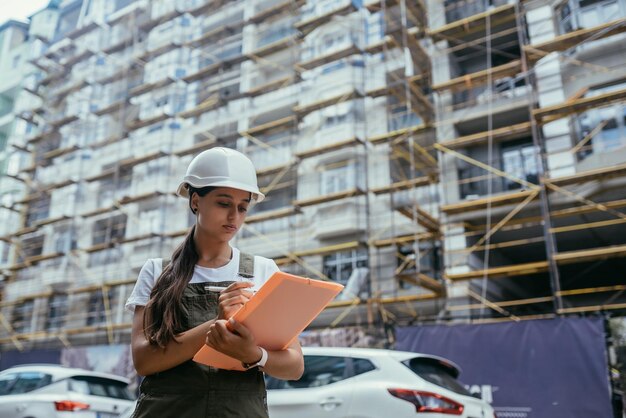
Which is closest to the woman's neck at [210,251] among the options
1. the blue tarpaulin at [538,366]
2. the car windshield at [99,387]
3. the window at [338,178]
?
the car windshield at [99,387]

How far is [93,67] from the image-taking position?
2356 centimetres

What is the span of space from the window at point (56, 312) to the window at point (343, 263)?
10.3 metres

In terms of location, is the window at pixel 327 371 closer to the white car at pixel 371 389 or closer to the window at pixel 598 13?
the white car at pixel 371 389

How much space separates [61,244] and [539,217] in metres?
→ 16.8

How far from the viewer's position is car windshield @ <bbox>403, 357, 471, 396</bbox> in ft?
16.3

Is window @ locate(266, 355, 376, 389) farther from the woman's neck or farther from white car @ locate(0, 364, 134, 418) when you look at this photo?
the woman's neck

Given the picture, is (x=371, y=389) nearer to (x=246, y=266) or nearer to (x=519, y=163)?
(x=246, y=266)

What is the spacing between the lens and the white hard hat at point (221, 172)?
1825mm

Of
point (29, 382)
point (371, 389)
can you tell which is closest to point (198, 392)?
point (371, 389)

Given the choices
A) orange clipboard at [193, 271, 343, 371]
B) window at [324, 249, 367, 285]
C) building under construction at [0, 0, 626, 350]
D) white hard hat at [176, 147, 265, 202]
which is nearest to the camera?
orange clipboard at [193, 271, 343, 371]

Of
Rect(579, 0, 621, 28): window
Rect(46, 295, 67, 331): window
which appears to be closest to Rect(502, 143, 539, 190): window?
Rect(579, 0, 621, 28): window

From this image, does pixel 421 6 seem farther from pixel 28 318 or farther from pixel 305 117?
pixel 28 318

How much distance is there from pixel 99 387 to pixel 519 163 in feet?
33.6

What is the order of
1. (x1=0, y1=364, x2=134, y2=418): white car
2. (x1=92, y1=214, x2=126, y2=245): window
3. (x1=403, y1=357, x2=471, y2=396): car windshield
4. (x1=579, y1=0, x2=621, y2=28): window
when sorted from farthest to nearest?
(x1=92, y1=214, x2=126, y2=245): window → (x1=579, y1=0, x2=621, y2=28): window → (x1=0, y1=364, x2=134, y2=418): white car → (x1=403, y1=357, x2=471, y2=396): car windshield
